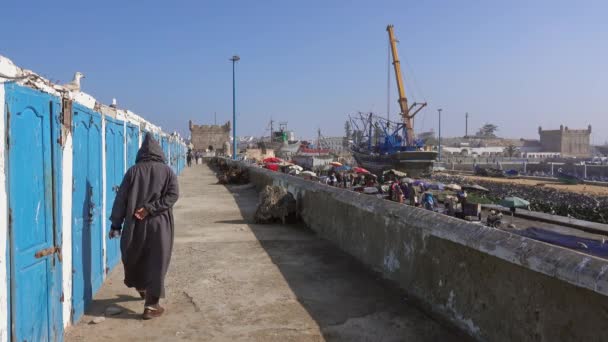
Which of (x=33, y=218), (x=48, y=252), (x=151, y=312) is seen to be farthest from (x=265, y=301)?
(x=33, y=218)

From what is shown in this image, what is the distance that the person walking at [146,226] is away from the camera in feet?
12.9

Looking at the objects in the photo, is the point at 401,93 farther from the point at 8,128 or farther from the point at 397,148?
the point at 8,128

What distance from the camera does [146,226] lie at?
396 centimetres

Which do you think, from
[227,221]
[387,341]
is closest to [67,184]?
[387,341]

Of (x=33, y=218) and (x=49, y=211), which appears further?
(x=49, y=211)

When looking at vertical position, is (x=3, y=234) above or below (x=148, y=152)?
below

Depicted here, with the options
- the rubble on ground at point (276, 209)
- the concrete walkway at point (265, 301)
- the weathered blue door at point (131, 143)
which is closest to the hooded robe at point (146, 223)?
the concrete walkway at point (265, 301)

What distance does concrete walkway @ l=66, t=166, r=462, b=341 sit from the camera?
3688 mm

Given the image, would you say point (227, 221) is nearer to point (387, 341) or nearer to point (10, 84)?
point (387, 341)

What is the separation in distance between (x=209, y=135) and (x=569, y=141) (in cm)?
8234

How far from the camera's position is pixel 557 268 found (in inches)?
106

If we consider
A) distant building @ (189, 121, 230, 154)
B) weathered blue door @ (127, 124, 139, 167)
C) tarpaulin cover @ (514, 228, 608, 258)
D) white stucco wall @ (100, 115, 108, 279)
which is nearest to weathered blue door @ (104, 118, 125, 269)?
white stucco wall @ (100, 115, 108, 279)

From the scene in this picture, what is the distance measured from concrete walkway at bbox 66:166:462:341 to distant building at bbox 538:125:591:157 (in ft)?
386

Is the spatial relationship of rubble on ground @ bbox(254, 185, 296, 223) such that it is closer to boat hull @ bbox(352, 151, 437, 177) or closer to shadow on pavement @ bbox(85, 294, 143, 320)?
shadow on pavement @ bbox(85, 294, 143, 320)
